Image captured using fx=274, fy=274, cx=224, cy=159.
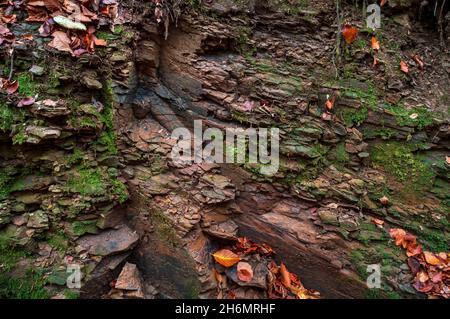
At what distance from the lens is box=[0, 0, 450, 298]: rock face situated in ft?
11.1

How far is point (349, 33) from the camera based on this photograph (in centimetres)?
425

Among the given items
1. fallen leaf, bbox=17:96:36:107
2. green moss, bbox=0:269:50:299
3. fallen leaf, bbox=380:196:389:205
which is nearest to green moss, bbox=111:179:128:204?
green moss, bbox=0:269:50:299

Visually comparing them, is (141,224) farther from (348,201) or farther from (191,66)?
(348,201)

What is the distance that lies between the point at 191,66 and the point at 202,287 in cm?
312

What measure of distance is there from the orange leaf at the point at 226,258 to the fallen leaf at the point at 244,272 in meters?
0.10

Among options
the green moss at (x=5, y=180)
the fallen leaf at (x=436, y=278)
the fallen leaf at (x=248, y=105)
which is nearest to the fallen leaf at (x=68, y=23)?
the green moss at (x=5, y=180)

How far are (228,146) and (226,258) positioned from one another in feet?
5.10

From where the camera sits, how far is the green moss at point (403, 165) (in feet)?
12.2

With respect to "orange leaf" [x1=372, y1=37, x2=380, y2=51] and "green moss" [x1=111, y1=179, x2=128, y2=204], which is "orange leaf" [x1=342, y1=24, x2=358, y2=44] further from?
"green moss" [x1=111, y1=179, x2=128, y2=204]

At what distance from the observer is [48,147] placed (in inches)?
133

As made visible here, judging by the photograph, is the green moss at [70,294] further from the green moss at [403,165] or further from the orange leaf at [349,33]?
the orange leaf at [349,33]

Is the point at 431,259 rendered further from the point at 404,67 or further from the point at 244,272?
the point at 404,67

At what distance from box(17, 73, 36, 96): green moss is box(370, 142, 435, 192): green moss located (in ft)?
15.1
